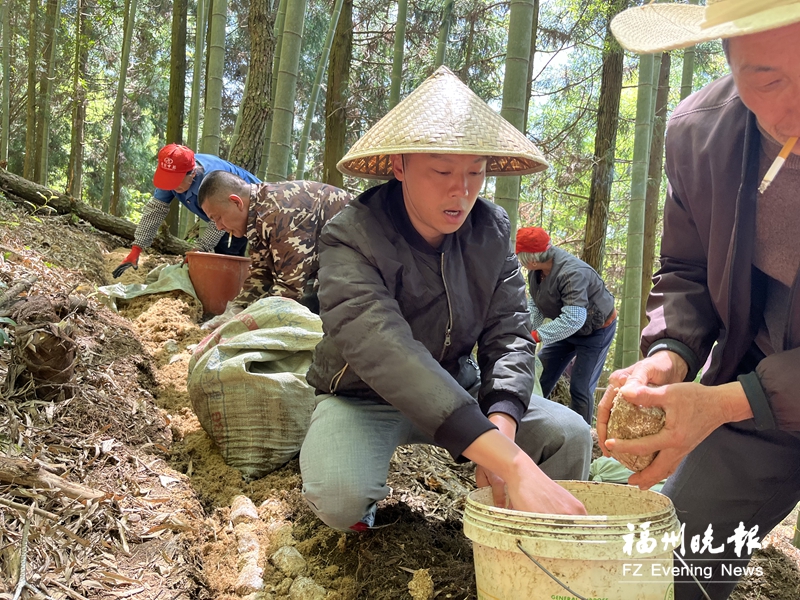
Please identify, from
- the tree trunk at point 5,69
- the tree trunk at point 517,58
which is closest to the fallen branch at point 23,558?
the tree trunk at point 517,58

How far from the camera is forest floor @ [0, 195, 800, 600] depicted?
64.9 inches

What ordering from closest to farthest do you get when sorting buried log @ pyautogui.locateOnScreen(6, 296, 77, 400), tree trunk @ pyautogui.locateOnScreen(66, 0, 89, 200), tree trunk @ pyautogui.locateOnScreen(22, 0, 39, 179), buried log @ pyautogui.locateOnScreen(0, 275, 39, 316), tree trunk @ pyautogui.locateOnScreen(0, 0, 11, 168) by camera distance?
buried log @ pyautogui.locateOnScreen(6, 296, 77, 400) → buried log @ pyautogui.locateOnScreen(0, 275, 39, 316) → tree trunk @ pyautogui.locateOnScreen(0, 0, 11, 168) → tree trunk @ pyautogui.locateOnScreen(22, 0, 39, 179) → tree trunk @ pyautogui.locateOnScreen(66, 0, 89, 200)

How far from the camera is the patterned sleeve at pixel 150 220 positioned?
5043 mm

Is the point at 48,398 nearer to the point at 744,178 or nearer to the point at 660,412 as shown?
the point at 660,412

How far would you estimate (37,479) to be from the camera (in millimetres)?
1769

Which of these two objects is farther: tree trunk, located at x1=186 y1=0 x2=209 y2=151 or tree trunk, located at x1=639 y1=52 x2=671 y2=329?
tree trunk, located at x1=639 y1=52 x2=671 y2=329

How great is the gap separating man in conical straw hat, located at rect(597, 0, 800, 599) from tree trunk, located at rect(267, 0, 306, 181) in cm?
315

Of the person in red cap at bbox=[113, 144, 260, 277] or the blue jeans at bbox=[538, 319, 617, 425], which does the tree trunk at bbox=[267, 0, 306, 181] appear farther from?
the blue jeans at bbox=[538, 319, 617, 425]

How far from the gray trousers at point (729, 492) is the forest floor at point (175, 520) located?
0.60 metres

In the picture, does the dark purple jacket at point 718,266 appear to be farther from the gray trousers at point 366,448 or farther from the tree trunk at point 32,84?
the tree trunk at point 32,84

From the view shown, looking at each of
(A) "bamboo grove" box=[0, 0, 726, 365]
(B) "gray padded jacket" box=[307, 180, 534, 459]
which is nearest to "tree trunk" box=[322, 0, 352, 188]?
(A) "bamboo grove" box=[0, 0, 726, 365]

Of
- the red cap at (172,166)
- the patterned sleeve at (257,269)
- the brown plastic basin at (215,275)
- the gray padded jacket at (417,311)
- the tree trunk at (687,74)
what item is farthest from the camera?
the tree trunk at (687,74)

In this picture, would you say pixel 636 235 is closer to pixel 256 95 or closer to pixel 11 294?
pixel 256 95

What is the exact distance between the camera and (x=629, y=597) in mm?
1209
